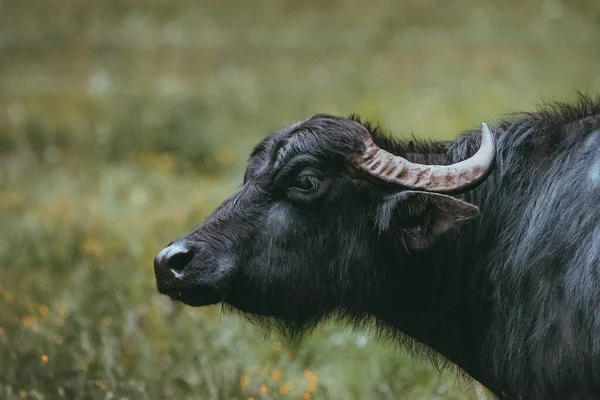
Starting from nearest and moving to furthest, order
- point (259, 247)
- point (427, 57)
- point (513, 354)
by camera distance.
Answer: point (513, 354) → point (259, 247) → point (427, 57)

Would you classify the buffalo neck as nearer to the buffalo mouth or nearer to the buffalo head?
the buffalo head

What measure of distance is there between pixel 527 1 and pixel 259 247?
15.6 metres

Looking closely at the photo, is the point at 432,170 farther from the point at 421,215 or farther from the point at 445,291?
the point at 445,291

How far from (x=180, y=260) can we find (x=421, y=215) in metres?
1.08

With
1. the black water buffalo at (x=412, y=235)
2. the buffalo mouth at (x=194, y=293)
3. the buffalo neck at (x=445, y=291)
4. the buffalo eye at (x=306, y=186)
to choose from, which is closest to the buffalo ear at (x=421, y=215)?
the black water buffalo at (x=412, y=235)

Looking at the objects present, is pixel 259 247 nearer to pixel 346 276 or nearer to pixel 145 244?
pixel 346 276

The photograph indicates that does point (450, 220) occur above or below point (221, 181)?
above

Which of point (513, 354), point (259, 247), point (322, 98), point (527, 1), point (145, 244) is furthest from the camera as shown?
point (527, 1)

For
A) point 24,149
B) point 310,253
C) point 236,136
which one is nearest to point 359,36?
point 236,136

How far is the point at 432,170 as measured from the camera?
4.38 meters

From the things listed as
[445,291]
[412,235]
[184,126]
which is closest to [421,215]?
[412,235]

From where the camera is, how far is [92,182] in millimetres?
11773

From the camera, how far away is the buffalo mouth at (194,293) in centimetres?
448

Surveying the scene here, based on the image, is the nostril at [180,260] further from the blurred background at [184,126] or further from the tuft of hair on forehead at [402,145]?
the tuft of hair on forehead at [402,145]
